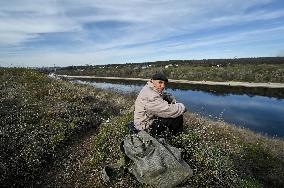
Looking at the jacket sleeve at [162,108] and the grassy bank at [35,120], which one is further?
the grassy bank at [35,120]

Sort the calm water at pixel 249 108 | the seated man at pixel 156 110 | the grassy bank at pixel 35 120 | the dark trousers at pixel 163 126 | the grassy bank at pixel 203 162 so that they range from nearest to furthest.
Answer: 1. the grassy bank at pixel 203 162
2. the seated man at pixel 156 110
3. the dark trousers at pixel 163 126
4. the grassy bank at pixel 35 120
5. the calm water at pixel 249 108

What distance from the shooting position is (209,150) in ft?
32.5

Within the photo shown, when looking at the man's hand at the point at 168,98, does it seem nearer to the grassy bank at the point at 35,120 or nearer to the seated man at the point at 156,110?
the seated man at the point at 156,110

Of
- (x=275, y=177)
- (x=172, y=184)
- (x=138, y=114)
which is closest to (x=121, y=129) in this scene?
(x=138, y=114)

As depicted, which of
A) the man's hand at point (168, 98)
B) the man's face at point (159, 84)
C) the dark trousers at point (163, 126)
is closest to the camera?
the man's face at point (159, 84)

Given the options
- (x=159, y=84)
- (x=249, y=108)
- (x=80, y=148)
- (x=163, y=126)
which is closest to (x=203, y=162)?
(x=163, y=126)

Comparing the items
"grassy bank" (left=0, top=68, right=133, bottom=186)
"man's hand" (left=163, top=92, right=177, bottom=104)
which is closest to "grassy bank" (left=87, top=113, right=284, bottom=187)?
"man's hand" (left=163, top=92, right=177, bottom=104)

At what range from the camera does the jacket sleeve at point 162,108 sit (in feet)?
30.9

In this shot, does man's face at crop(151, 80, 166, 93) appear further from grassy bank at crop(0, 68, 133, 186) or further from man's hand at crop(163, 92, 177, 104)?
grassy bank at crop(0, 68, 133, 186)

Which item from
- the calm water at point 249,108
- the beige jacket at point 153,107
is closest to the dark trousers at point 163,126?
the beige jacket at point 153,107

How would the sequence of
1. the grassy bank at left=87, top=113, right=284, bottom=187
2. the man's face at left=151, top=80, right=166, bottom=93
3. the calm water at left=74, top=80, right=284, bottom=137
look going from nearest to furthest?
the grassy bank at left=87, top=113, right=284, bottom=187 → the man's face at left=151, top=80, right=166, bottom=93 → the calm water at left=74, top=80, right=284, bottom=137

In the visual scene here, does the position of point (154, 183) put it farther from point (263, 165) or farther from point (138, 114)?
point (263, 165)

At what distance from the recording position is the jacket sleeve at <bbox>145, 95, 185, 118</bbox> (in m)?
9.43

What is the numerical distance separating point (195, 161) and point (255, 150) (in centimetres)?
805
